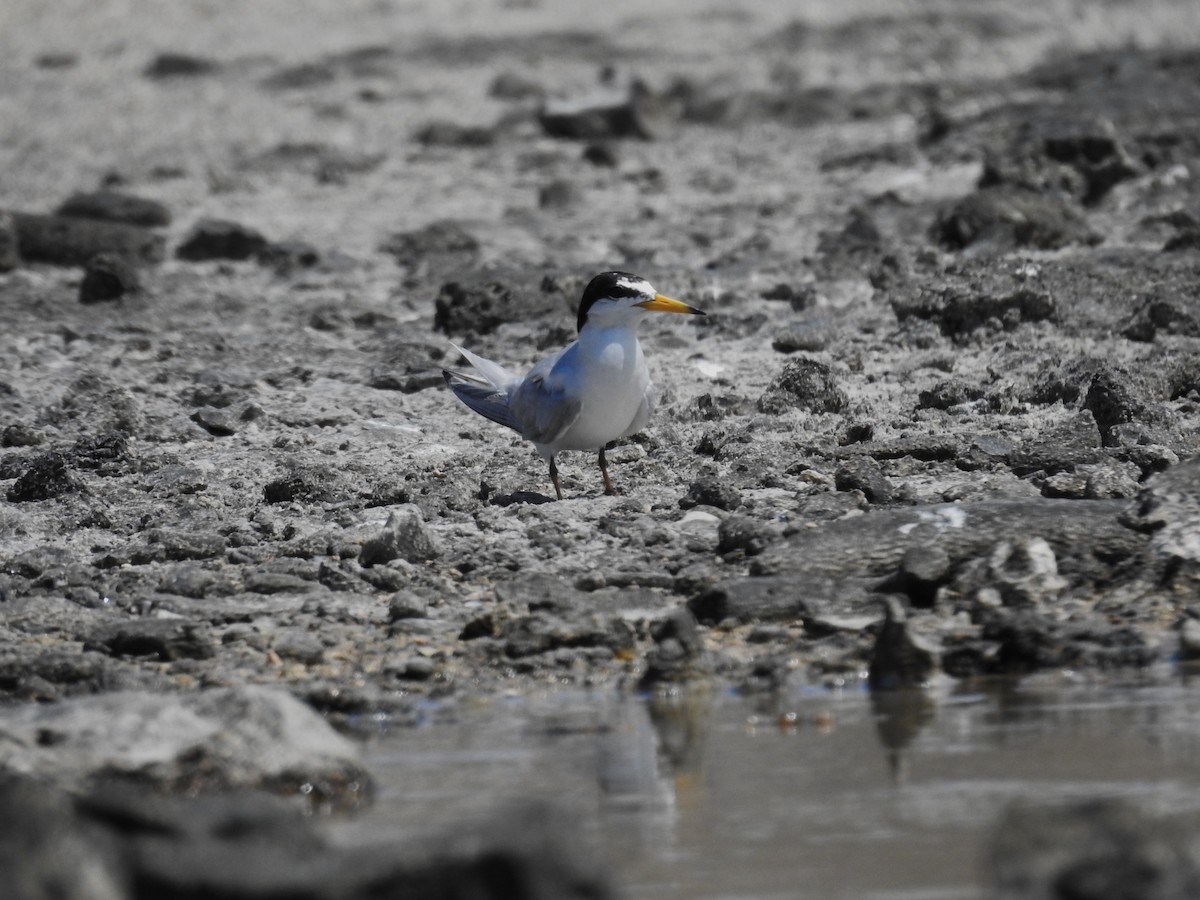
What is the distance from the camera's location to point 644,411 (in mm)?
8898

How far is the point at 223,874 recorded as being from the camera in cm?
381

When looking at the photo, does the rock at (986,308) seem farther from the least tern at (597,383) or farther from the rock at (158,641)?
the rock at (158,641)

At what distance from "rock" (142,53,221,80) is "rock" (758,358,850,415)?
593 inches

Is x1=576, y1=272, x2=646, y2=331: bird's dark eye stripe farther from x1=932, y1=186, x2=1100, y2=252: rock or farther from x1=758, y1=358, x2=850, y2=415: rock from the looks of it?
x1=932, y1=186, x2=1100, y2=252: rock

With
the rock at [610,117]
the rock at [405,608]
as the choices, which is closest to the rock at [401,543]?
the rock at [405,608]

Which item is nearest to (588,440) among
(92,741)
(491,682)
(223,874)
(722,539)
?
(722,539)

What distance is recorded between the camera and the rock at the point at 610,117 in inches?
728

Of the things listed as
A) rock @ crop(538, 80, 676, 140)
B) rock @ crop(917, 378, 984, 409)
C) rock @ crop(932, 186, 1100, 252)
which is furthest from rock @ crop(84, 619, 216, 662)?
rock @ crop(538, 80, 676, 140)

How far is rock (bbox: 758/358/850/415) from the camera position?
9.81 m

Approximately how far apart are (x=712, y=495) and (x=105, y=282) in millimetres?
5774

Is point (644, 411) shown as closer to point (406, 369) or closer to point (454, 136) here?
point (406, 369)

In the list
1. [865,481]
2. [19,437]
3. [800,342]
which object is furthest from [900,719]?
[19,437]

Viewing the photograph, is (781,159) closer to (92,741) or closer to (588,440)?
(588,440)

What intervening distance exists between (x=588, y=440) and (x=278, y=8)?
66.2 ft
